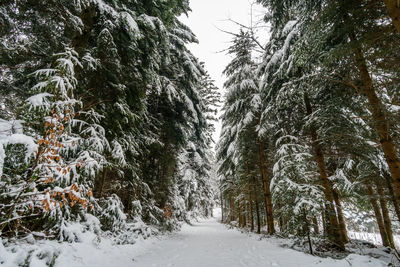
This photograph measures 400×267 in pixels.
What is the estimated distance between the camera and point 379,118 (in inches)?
159

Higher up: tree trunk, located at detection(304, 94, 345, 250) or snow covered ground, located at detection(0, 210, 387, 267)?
tree trunk, located at detection(304, 94, 345, 250)

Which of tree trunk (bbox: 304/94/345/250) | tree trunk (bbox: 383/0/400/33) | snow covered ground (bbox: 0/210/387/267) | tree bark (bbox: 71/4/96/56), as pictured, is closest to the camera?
tree trunk (bbox: 383/0/400/33)

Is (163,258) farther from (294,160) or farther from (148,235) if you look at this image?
(294,160)

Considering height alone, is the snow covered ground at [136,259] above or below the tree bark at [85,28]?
below

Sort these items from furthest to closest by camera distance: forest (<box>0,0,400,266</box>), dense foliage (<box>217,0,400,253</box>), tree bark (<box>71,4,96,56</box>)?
tree bark (<box>71,4,96,56</box>) < dense foliage (<box>217,0,400,253</box>) < forest (<box>0,0,400,266</box>)

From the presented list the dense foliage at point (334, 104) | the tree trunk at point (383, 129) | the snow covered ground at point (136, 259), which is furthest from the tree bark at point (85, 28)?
the tree trunk at point (383, 129)

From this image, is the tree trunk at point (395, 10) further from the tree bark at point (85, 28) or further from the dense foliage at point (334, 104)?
the tree bark at point (85, 28)

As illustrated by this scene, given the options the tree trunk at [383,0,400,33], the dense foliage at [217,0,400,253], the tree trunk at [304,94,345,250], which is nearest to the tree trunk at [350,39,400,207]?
the dense foliage at [217,0,400,253]

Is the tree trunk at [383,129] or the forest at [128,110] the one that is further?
the tree trunk at [383,129]

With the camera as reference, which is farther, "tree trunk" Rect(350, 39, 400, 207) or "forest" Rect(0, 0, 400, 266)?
"tree trunk" Rect(350, 39, 400, 207)

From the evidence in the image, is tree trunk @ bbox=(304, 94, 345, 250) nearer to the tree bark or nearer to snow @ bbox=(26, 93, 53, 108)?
snow @ bbox=(26, 93, 53, 108)

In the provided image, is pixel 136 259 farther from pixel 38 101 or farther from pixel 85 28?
pixel 85 28

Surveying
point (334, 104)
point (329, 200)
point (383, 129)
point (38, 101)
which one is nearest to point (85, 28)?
point (38, 101)

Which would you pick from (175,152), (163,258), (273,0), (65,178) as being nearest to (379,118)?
(273,0)
